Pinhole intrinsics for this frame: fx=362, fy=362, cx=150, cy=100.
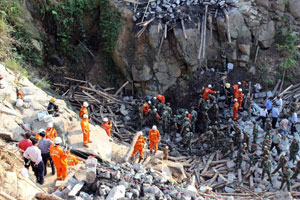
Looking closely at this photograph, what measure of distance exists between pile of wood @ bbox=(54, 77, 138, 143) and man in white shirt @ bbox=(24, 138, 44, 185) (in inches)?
282

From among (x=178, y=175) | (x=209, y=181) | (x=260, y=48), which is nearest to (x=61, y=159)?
(x=178, y=175)

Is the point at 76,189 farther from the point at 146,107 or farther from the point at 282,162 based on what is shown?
the point at 146,107

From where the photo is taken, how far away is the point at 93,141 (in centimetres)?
1361

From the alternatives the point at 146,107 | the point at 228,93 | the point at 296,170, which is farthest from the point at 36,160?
the point at 228,93

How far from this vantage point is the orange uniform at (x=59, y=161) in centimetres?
1051

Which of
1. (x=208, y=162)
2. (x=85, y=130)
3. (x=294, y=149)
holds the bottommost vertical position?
(x=208, y=162)

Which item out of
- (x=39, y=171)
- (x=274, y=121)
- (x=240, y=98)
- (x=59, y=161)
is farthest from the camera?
(x=240, y=98)

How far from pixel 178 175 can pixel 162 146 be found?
104 inches

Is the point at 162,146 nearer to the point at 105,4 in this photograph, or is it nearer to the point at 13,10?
the point at 105,4

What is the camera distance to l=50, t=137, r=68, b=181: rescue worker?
10.5m

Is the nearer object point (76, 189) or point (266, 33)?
point (76, 189)

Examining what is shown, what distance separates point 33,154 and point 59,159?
0.80m

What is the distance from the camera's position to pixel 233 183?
14727 mm

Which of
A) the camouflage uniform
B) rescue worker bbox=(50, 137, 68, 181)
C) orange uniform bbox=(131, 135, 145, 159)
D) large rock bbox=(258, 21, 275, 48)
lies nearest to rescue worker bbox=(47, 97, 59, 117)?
orange uniform bbox=(131, 135, 145, 159)
